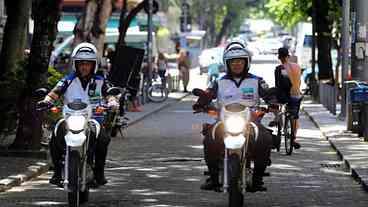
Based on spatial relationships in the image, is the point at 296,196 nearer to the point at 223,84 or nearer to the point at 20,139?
the point at 223,84

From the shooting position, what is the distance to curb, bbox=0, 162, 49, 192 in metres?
13.7

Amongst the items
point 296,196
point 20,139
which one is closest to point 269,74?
point 20,139

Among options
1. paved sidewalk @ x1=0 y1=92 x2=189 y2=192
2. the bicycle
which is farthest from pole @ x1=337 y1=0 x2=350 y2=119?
paved sidewalk @ x1=0 y1=92 x2=189 y2=192

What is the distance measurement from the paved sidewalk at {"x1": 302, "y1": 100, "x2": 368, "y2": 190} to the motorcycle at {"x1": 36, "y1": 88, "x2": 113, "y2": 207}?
379 centimetres

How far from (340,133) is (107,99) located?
10.7 meters

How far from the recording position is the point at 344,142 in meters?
20.0

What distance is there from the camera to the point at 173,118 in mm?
29094

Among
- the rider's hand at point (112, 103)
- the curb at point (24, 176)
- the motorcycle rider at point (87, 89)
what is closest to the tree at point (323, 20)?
the curb at point (24, 176)

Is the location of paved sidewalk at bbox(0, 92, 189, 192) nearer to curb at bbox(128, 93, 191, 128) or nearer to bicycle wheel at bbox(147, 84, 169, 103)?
curb at bbox(128, 93, 191, 128)

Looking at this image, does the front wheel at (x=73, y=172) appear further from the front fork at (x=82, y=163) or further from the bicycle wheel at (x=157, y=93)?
the bicycle wheel at (x=157, y=93)

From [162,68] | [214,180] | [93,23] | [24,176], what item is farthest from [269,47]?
[214,180]

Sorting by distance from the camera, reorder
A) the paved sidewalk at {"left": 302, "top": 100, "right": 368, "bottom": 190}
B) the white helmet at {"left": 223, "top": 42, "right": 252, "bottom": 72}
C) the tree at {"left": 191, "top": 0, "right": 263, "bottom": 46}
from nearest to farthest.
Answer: the white helmet at {"left": 223, "top": 42, "right": 252, "bottom": 72}
the paved sidewalk at {"left": 302, "top": 100, "right": 368, "bottom": 190}
the tree at {"left": 191, "top": 0, "right": 263, "bottom": 46}

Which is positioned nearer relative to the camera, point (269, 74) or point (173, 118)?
point (173, 118)

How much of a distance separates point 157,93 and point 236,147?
26.5 metres
